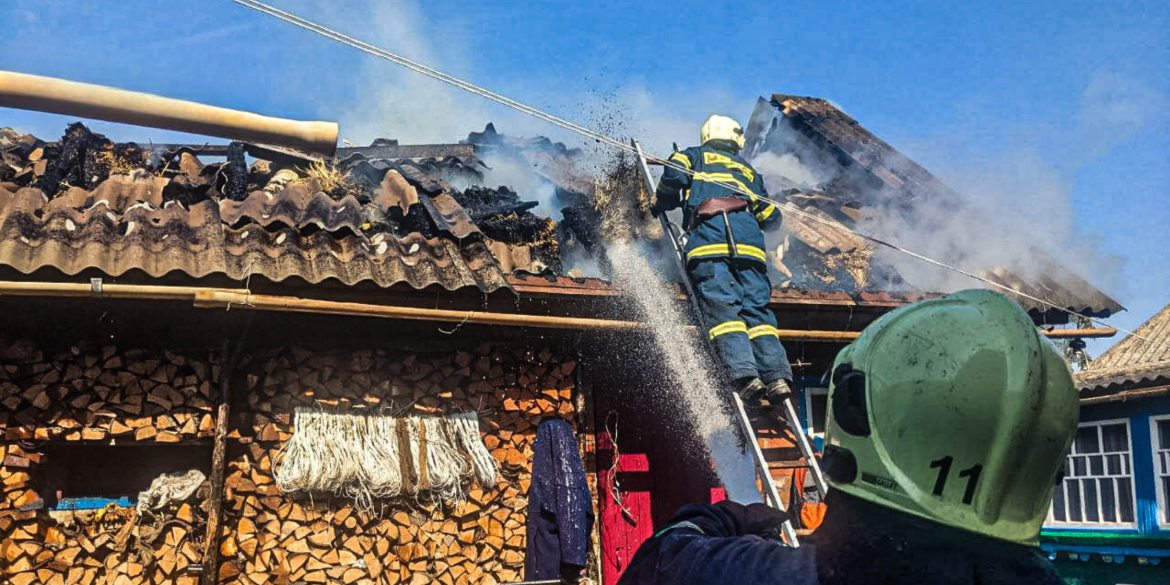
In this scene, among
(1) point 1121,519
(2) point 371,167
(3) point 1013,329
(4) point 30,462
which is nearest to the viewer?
(3) point 1013,329

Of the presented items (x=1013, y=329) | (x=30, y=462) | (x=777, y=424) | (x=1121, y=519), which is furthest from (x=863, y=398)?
(x=1121, y=519)

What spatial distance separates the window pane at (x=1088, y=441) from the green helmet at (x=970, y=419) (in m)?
15.6

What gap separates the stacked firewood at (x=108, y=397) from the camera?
518 centimetres

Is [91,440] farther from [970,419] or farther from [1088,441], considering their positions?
[1088,441]

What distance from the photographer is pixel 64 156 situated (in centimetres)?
666

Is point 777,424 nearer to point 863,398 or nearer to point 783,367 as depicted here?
point 783,367

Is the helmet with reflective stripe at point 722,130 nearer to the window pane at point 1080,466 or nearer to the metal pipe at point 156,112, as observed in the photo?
the metal pipe at point 156,112

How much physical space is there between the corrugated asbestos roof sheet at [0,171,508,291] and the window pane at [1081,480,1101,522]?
44.9 ft

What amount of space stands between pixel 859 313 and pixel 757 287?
139cm

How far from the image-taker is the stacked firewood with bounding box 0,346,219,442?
518cm

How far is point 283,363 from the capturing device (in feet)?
18.8

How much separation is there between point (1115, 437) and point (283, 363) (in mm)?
14325

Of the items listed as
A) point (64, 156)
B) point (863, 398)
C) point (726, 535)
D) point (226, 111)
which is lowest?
point (726, 535)

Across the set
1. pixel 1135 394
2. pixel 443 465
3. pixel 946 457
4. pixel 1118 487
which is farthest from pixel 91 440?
pixel 1118 487
